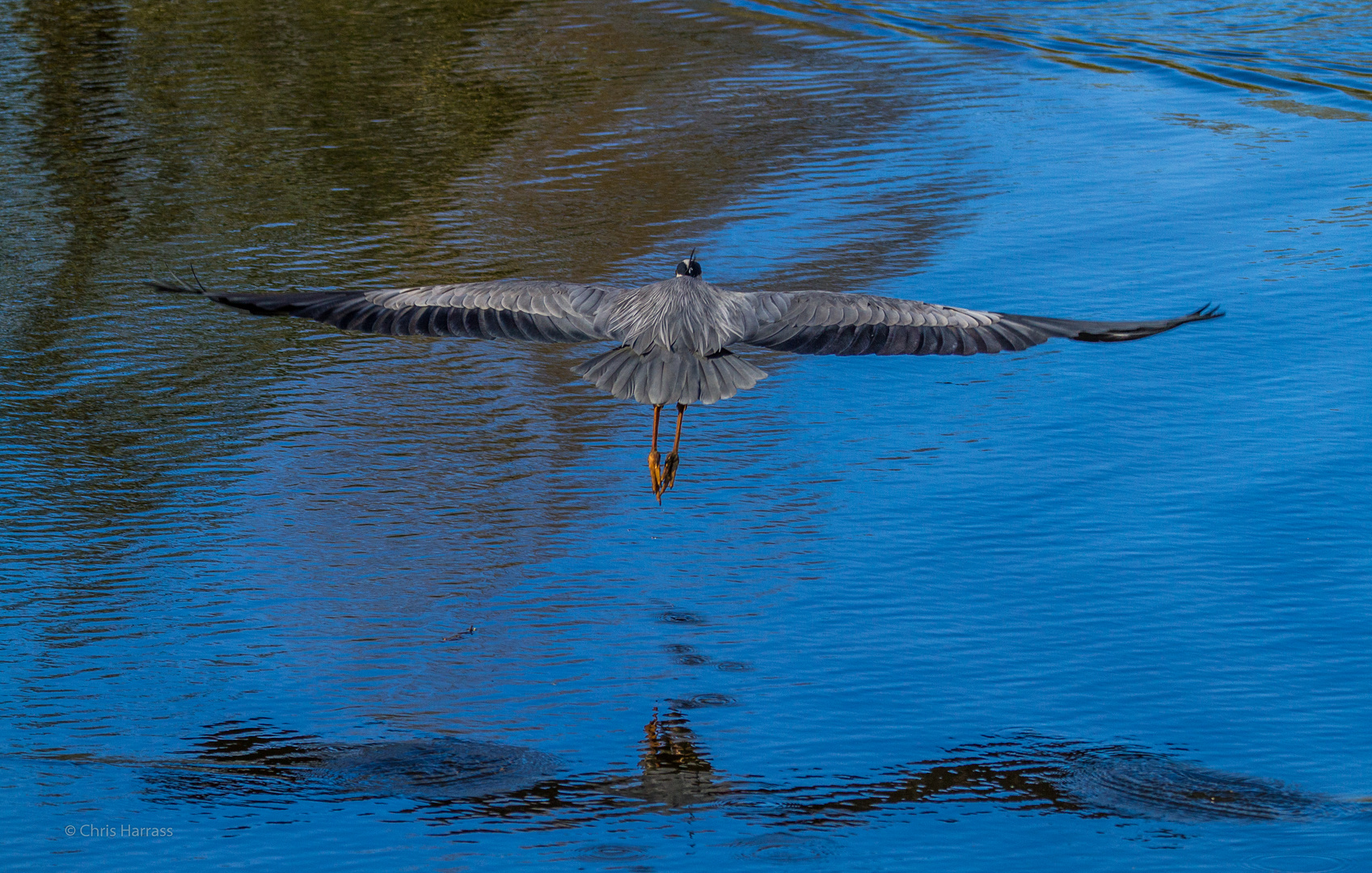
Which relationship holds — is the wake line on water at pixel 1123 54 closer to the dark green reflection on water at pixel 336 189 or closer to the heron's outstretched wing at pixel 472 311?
the dark green reflection on water at pixel 336 189

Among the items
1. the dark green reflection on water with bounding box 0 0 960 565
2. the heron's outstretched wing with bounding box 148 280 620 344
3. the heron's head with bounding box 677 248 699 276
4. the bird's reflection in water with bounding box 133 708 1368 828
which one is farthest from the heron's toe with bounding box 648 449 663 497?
the bird's reflection in water with bounding box 133 708 1368 828

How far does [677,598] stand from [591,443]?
1.39 metres

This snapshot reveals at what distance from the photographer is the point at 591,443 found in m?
6.52

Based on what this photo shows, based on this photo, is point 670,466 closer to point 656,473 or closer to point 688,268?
point 656,473

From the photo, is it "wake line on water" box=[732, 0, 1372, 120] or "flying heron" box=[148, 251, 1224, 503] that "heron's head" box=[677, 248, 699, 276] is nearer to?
"flying heron" box=[148, 251, 1224, 503]

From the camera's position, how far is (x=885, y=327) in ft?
18.0

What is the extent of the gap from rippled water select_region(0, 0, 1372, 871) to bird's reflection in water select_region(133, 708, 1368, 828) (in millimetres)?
14

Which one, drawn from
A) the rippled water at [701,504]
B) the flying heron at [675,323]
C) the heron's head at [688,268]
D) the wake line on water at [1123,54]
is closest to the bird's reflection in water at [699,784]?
the rippled water at [701,504]

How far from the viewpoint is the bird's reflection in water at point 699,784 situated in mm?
4156

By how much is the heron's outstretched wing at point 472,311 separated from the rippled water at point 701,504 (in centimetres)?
64

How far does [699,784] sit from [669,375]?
4.96 ft

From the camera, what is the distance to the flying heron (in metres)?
5.36

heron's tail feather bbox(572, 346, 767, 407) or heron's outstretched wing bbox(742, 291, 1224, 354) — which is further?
heron's outstretched wing bbox(742, 291, 1224, 354)

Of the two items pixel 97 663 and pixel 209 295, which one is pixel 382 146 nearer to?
pixel 209 295
